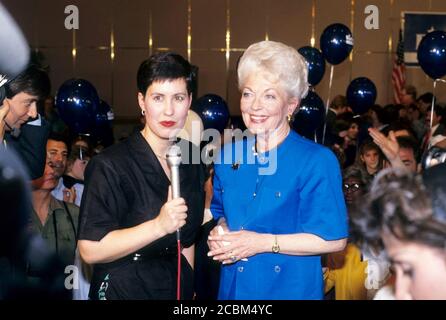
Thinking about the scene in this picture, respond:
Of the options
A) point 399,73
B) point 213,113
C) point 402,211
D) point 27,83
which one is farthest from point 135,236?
point 399,73

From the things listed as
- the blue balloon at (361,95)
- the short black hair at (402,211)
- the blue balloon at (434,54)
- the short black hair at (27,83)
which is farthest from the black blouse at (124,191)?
the blue balloon at (361,95)

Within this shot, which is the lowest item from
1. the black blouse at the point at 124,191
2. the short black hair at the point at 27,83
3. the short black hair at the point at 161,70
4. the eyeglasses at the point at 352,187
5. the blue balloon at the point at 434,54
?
the eyeglasses at the point at 352,187

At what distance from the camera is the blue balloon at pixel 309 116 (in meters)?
4.94

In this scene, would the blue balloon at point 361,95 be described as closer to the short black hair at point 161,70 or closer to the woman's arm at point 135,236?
the short black hair at point 161,70

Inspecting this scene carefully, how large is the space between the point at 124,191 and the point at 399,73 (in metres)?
8.08

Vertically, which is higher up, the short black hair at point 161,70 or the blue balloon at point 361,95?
the short black hair at point 161,70

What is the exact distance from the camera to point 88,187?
204cm

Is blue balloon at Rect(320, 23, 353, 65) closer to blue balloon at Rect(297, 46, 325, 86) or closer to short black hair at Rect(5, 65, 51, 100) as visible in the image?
blue balloon at Rect(297, 46, 325, 86)

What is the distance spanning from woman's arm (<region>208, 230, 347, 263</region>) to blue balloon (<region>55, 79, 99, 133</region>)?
2.87 metres

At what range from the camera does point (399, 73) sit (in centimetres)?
964

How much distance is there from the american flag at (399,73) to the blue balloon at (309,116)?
469cm
